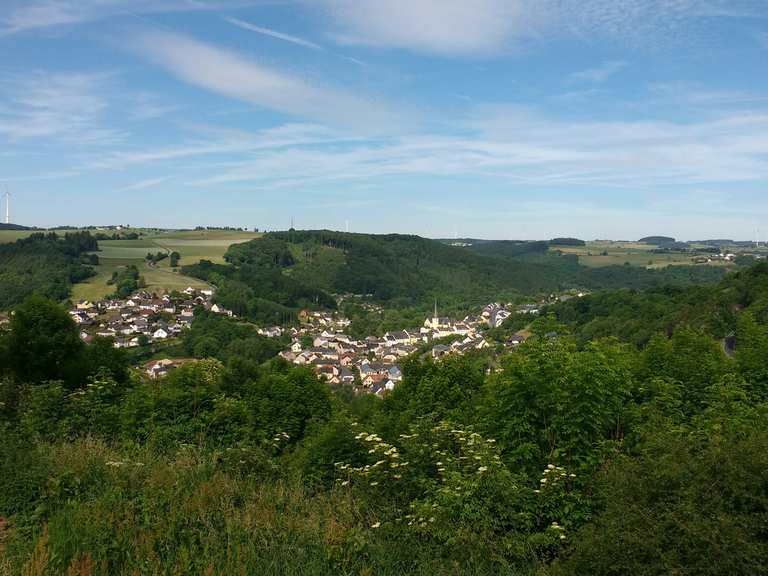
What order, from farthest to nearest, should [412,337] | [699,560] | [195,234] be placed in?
[195,234] → [412,337] → [699,560]

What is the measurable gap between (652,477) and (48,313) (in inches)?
707

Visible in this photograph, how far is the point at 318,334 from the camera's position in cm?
8419

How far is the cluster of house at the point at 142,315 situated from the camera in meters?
64.7

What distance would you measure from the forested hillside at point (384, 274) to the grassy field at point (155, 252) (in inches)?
211

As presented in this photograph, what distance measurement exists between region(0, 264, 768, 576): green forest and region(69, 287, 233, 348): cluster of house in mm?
59349

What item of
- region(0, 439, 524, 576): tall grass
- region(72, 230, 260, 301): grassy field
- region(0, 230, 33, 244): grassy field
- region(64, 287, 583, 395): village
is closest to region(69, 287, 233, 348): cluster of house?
region(64, 287, 583, 395): village

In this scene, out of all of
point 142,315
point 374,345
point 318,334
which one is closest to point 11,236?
point 142,315

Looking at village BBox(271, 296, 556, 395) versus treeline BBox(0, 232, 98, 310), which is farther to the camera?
treeline BBox(0, 232, 98, 310)

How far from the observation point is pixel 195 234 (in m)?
157

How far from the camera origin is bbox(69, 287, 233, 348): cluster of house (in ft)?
212

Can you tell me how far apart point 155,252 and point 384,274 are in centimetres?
5780

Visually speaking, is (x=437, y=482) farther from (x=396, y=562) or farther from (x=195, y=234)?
(x=195, y=234)

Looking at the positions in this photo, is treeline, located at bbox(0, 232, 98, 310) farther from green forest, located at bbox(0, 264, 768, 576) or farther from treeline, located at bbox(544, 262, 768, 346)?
green forest, located at bbox(0, 264, 768, 576)

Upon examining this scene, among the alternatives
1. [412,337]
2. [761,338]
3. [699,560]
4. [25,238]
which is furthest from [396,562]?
[25,238]
